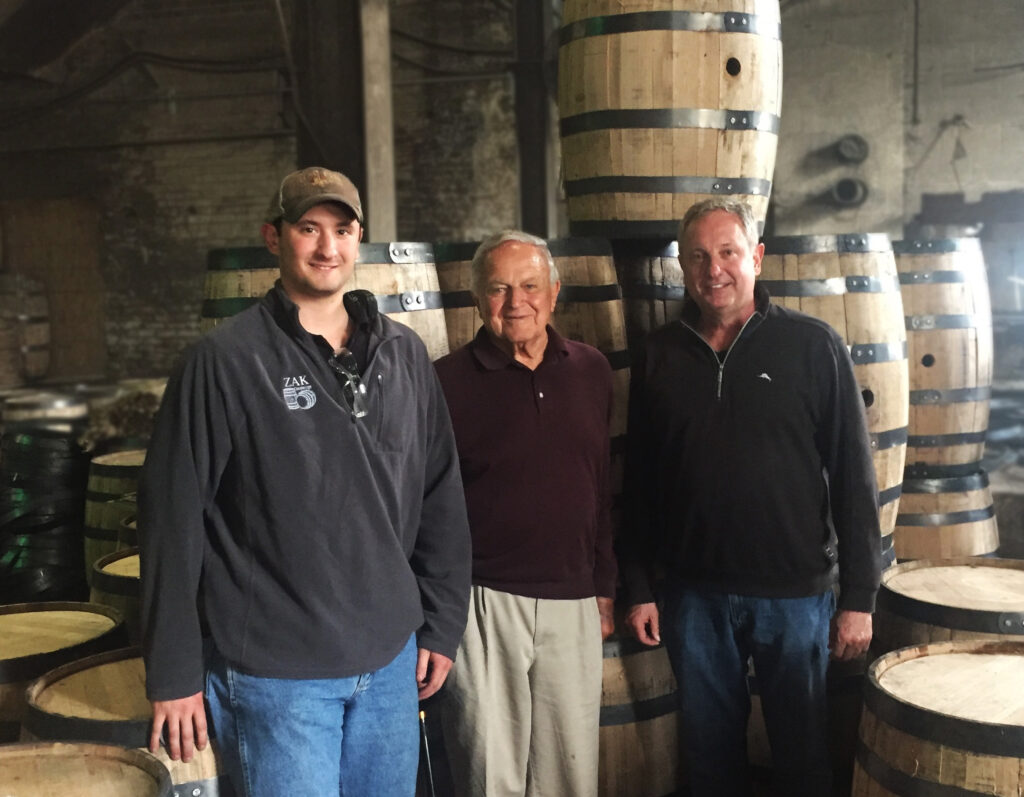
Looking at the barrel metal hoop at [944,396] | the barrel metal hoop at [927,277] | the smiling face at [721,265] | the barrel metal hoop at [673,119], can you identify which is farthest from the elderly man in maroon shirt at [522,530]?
the barrel metal hoop at [944,396]

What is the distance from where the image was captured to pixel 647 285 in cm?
324

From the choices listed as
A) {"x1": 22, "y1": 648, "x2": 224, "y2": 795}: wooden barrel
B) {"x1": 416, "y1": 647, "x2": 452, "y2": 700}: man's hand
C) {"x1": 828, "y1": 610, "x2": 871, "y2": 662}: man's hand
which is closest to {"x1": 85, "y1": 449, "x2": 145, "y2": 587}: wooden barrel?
{"x1": 22, "y1": 648, "x2": 224, "y2": 795}: wooden barrel

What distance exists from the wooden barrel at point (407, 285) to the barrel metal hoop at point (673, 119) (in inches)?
28.1

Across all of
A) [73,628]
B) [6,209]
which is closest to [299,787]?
[73,628]

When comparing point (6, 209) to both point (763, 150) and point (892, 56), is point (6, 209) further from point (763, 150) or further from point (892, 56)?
point (763, 150)

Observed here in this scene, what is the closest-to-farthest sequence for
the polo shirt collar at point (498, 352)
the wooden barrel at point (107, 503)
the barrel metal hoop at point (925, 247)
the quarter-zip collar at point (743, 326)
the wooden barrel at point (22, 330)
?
the polo shirt collar at point (498, 352)
the quarter-zip collar at point (743, 326)
the wooden barrel at point (107, 503)
the barrel metal hoop at point (925, 247)
the wooden barrel at point (22, 330)

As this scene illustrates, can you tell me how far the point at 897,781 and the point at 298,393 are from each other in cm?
137

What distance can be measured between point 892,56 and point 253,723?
30.3 ft

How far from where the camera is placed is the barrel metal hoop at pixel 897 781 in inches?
82.0

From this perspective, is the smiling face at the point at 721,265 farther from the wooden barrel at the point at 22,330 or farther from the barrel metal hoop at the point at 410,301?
the wooden barrel at the point at 22,330

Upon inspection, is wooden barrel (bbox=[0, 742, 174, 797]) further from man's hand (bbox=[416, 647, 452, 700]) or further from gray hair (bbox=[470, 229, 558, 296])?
gray hair (bbox=[470, 229, 558, 296])

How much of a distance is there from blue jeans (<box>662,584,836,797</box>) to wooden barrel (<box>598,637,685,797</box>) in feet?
0.61

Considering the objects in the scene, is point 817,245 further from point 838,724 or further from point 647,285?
point 838,724

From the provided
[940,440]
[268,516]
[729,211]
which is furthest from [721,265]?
[940,440]
